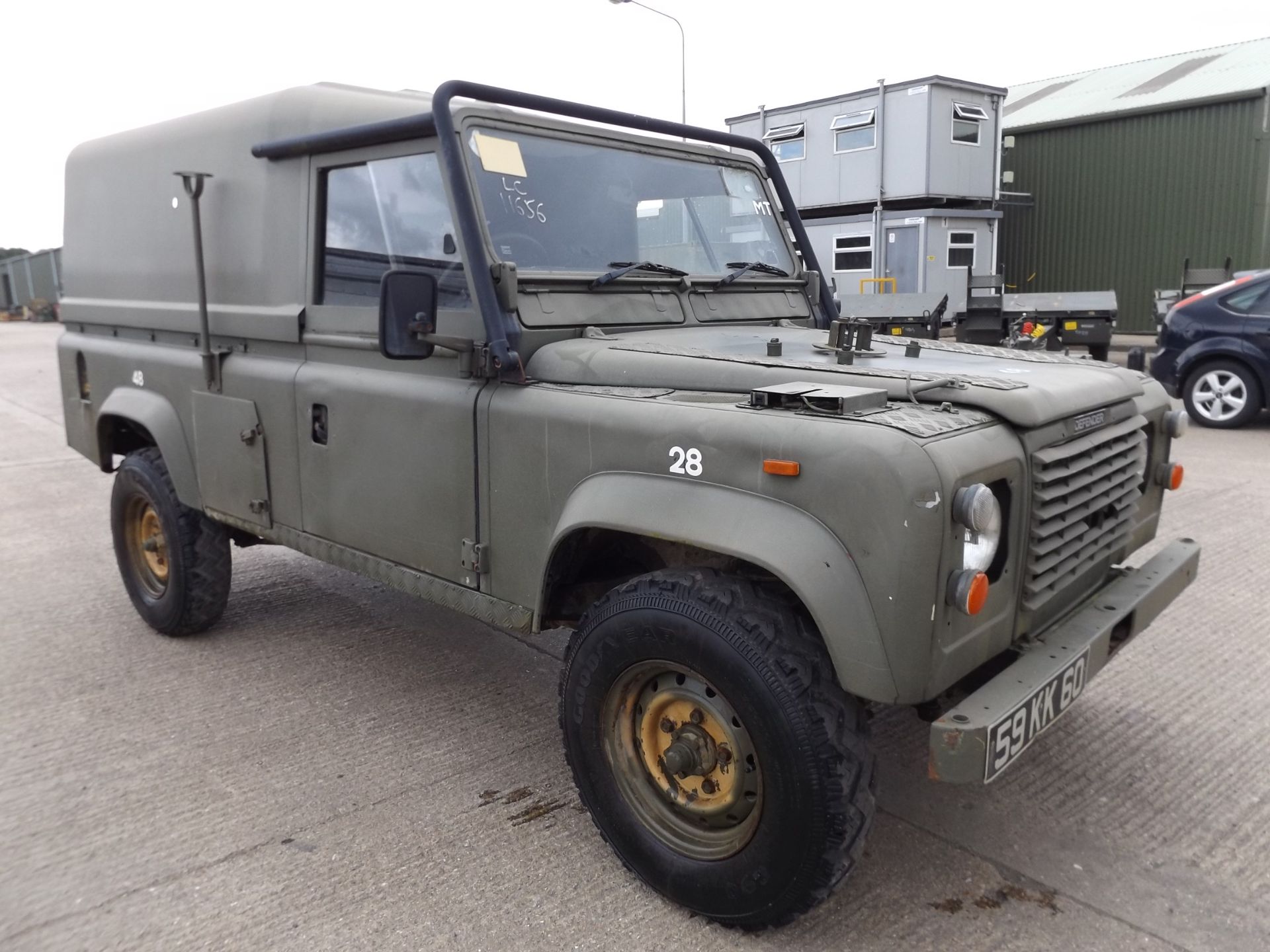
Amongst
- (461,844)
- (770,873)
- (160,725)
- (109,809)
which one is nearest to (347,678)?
(160,725)

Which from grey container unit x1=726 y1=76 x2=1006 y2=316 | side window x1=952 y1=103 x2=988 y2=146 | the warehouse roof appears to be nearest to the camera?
grey container unit x1=726 y1=76 x2=1006 y2=316

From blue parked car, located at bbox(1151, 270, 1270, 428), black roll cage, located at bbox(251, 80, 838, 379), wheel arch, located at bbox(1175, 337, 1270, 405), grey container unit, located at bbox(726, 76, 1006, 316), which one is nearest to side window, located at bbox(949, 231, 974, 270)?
grey container unit, located at bbox(726, 76, 1006, 316)

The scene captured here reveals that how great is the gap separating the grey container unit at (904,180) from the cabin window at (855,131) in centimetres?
2

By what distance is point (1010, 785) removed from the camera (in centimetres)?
338

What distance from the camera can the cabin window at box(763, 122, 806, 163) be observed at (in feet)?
59.7

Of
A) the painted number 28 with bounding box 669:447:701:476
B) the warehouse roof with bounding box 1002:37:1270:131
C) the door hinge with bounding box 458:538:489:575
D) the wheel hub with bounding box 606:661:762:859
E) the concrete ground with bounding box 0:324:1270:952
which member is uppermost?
the warehouse roof with bounding box 1002:37:1270:131

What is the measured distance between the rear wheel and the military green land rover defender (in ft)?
24.2

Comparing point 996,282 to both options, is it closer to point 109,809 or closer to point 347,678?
point 347,678

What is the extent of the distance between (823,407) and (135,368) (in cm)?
351

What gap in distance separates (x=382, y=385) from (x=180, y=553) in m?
1.71

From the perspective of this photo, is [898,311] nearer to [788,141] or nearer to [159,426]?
[788,141]

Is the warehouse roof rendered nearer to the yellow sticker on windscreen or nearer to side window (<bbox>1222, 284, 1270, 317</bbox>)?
side window (<bbox>1222, 284, 1270, 317</bbox>)

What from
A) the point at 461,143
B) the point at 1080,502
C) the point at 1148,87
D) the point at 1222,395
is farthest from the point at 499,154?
the point at 1148,87

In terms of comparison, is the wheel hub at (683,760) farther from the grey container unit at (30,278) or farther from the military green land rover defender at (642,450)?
the grey container unit at (30,278)
